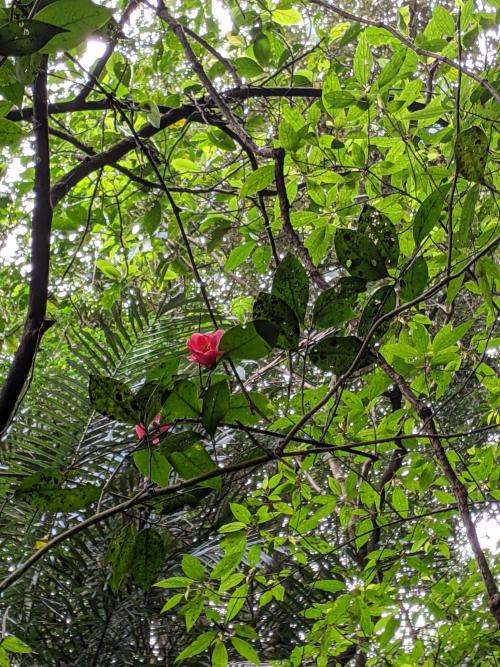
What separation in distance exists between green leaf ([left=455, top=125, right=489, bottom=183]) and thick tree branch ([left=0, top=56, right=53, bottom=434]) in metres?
0.41

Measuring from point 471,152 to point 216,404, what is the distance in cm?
27

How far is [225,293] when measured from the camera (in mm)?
3318

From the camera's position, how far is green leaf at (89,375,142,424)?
42cm

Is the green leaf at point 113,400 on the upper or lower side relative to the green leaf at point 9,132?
lower

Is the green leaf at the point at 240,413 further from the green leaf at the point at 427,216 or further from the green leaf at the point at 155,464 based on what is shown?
the green leaf at the point at 427,216

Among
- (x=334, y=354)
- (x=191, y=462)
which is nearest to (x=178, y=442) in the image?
(x=191, y=462)

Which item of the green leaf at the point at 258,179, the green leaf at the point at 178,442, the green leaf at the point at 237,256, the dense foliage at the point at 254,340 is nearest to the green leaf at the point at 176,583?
the dense foliage at the point at 254,340

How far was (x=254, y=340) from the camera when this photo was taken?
42 centimetres

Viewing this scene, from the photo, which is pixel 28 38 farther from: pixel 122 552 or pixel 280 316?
pixel 122 552

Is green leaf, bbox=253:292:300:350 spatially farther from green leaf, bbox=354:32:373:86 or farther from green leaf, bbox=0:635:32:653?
green leaf, bbox=354:32:373:86

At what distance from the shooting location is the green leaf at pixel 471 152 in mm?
510

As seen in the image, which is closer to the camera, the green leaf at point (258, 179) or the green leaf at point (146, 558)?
the green leaf at point (146, 558)

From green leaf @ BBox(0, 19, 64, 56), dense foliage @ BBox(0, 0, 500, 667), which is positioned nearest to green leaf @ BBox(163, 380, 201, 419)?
dense foliage @ BBox(0, 0, 500, 667)

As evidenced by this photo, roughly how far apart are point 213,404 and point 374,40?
2.83 ft
